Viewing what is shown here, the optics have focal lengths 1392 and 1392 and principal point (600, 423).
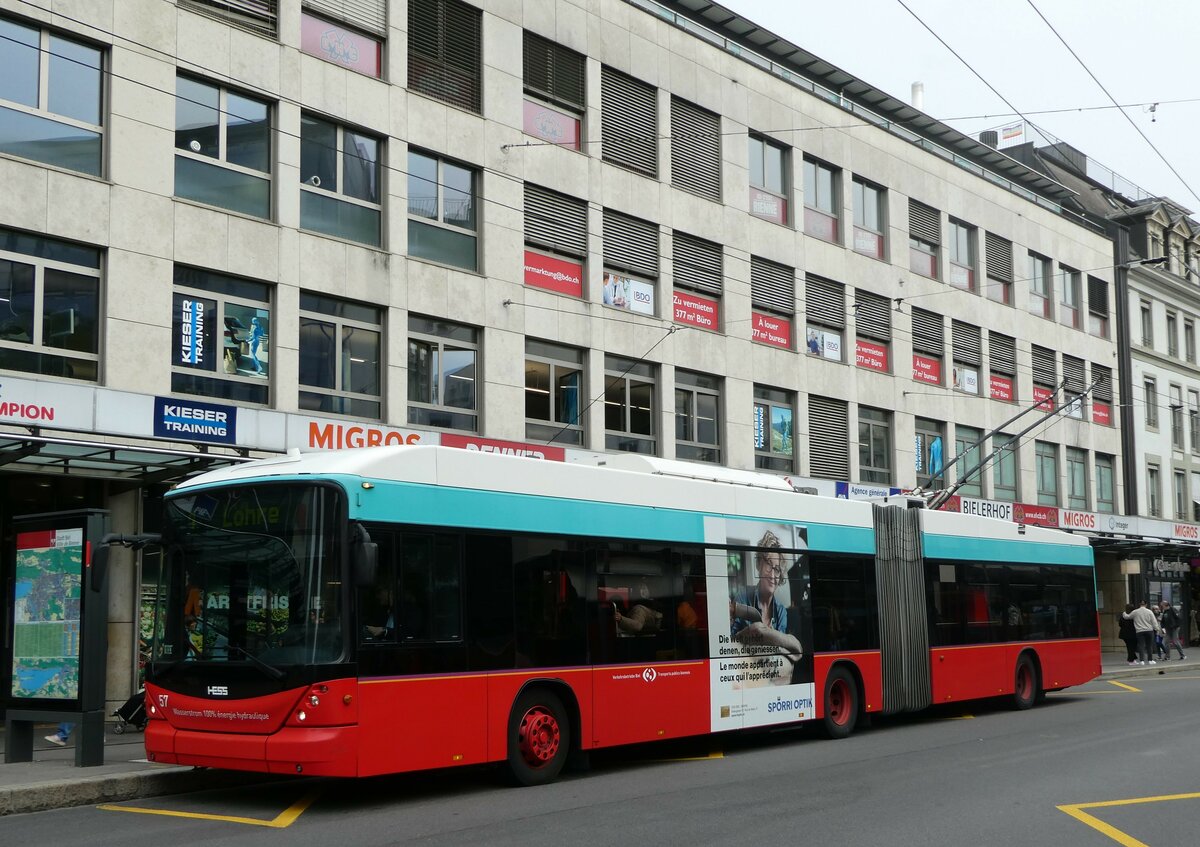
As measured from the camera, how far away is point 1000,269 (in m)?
39.0

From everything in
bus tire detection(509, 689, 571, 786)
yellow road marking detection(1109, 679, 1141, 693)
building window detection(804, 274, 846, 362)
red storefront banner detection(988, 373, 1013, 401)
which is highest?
building window detection(804, 274, 846, 362)

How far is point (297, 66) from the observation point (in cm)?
2067

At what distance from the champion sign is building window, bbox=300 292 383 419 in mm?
1595

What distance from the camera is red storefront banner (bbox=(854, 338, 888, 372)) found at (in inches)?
1299

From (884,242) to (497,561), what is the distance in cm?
2417

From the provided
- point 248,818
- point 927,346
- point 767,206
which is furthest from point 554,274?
point 248,818

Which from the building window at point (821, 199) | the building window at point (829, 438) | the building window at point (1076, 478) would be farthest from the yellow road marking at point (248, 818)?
the building window at point (1076, 478)

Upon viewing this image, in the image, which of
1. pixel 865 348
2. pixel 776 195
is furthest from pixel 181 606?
pixel 865 348

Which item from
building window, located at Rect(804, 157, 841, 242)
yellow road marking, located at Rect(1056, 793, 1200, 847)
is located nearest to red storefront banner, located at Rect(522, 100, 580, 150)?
building window, located at Rect(804, 157, 841, 242)

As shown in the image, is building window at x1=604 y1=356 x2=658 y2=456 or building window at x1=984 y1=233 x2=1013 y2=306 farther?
building window at x1=984 y1=233 x2=1013 y2=306

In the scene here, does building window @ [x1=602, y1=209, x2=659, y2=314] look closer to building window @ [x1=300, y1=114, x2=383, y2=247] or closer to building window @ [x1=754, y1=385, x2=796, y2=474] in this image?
building window @ [x1=754, y1=385, x2=796, y2=474]

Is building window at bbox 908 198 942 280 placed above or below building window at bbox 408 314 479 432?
above

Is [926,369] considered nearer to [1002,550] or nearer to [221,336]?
[1002,550]

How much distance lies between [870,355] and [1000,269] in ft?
25.7
